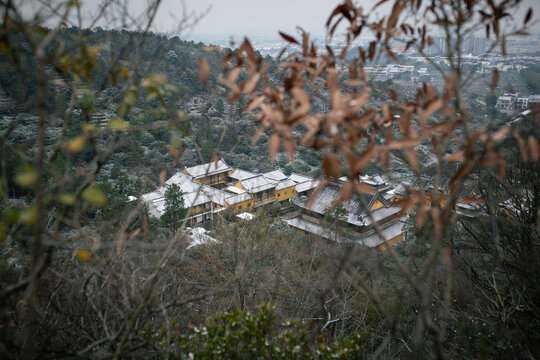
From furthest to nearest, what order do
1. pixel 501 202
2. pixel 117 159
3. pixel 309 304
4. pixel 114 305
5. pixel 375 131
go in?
pixel 117 159 < pixel 309 304 < pixel 501 202 < pixel 114 305 < pixel 375 131

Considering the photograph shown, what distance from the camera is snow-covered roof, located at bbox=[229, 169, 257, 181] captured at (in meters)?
14.0

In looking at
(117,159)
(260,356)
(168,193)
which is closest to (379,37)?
(260,356)

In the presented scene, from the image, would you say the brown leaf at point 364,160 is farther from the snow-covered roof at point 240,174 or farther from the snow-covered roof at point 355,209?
the snow-covered roof at point 240,174

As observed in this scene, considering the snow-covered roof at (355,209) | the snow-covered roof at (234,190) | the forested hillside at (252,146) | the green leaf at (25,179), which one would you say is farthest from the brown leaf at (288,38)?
the snow-covered roof at (234,190)

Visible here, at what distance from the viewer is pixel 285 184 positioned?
13594mm

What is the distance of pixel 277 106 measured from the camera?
79cm

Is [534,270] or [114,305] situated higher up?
[114,305]

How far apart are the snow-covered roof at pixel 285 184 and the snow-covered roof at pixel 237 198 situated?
1.70 meters

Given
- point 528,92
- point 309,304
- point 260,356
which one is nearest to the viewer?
point 260,356

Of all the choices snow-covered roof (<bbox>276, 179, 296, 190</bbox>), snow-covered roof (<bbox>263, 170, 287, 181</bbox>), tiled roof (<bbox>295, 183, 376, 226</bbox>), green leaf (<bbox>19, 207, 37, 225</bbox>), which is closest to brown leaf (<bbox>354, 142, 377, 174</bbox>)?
green leaf (<bbox>19, 207, 37, 225</bbox>)

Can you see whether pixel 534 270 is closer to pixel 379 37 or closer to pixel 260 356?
pixel 260 356

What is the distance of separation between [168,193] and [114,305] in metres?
6.15

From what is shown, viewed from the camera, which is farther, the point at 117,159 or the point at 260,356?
the point at 117,159

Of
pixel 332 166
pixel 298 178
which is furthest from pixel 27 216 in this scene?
pixel 298 178
